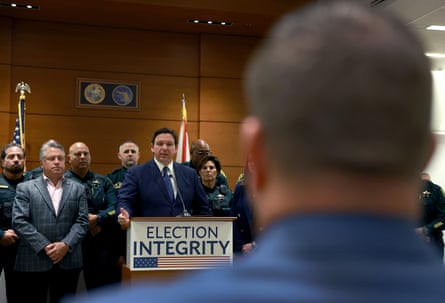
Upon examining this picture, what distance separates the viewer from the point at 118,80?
8.62 metres

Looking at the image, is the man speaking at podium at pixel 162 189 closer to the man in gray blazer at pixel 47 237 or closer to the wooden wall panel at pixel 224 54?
the man in gray blazer at pixel 47 237

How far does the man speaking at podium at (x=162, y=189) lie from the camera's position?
15.7 ft

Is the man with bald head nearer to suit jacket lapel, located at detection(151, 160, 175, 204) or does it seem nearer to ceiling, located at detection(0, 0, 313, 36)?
suit jacket lapel, located at detection(151, 160, 175, 204)

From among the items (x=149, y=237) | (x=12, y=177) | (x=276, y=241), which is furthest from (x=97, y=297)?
(x=12, y=177)

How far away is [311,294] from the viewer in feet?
1.58

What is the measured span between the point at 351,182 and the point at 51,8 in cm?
799

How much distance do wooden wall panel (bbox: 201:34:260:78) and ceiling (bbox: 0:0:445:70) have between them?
0.24m

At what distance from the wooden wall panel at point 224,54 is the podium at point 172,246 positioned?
4.96 m

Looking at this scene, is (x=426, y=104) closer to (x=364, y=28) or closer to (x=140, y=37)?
(x=364, y=28)

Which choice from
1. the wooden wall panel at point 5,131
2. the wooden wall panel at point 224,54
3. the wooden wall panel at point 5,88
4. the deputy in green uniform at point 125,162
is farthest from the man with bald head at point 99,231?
the wooden wall panel at point 224,54

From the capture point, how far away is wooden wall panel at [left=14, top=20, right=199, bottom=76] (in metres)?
8.35

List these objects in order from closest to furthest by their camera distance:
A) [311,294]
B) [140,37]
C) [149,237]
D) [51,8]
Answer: [311,294], [149,237], [51,8], [140,37]

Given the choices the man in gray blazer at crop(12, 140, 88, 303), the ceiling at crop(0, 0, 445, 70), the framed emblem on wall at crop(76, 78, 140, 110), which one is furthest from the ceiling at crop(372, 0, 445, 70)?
the man in gray blazer at crop(12, 140, 88, 303)

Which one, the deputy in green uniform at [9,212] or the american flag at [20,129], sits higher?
the american flag at [20,129]
